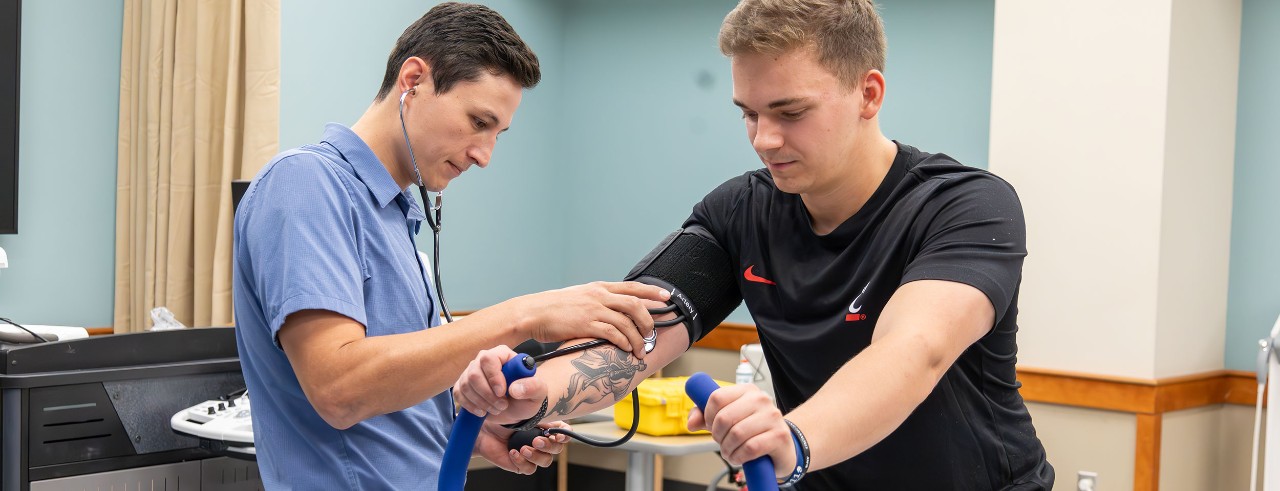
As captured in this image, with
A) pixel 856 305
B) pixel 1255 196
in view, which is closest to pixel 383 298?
pixel 856 305

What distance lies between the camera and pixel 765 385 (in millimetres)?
3441

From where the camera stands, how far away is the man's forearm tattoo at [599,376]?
1345 mm

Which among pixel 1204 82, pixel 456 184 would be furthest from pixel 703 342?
pixel 1204 82

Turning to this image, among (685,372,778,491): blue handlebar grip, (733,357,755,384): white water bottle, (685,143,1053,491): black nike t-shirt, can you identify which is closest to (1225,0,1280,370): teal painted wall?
(733,357,755,384): white water bottle

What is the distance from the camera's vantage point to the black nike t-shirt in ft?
A: 3.98

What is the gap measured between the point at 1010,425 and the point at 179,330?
178 centimetres

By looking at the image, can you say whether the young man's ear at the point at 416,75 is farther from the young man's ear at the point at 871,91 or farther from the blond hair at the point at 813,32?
the young man's ear at the point at 871,91

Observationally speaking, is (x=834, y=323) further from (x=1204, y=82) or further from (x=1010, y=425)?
(x=1204, y=82)

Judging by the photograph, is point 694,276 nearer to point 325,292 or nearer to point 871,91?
point 871,91

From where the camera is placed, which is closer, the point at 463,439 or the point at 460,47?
the point at 463,439

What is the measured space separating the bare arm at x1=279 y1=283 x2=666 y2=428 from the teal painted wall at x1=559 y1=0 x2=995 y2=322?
268 cm

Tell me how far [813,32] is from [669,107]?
3.17 metres

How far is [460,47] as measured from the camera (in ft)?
5.10

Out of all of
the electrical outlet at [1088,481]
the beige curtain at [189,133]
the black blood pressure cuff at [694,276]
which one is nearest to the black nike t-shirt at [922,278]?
the black blood pressure cuff at [694,276]
